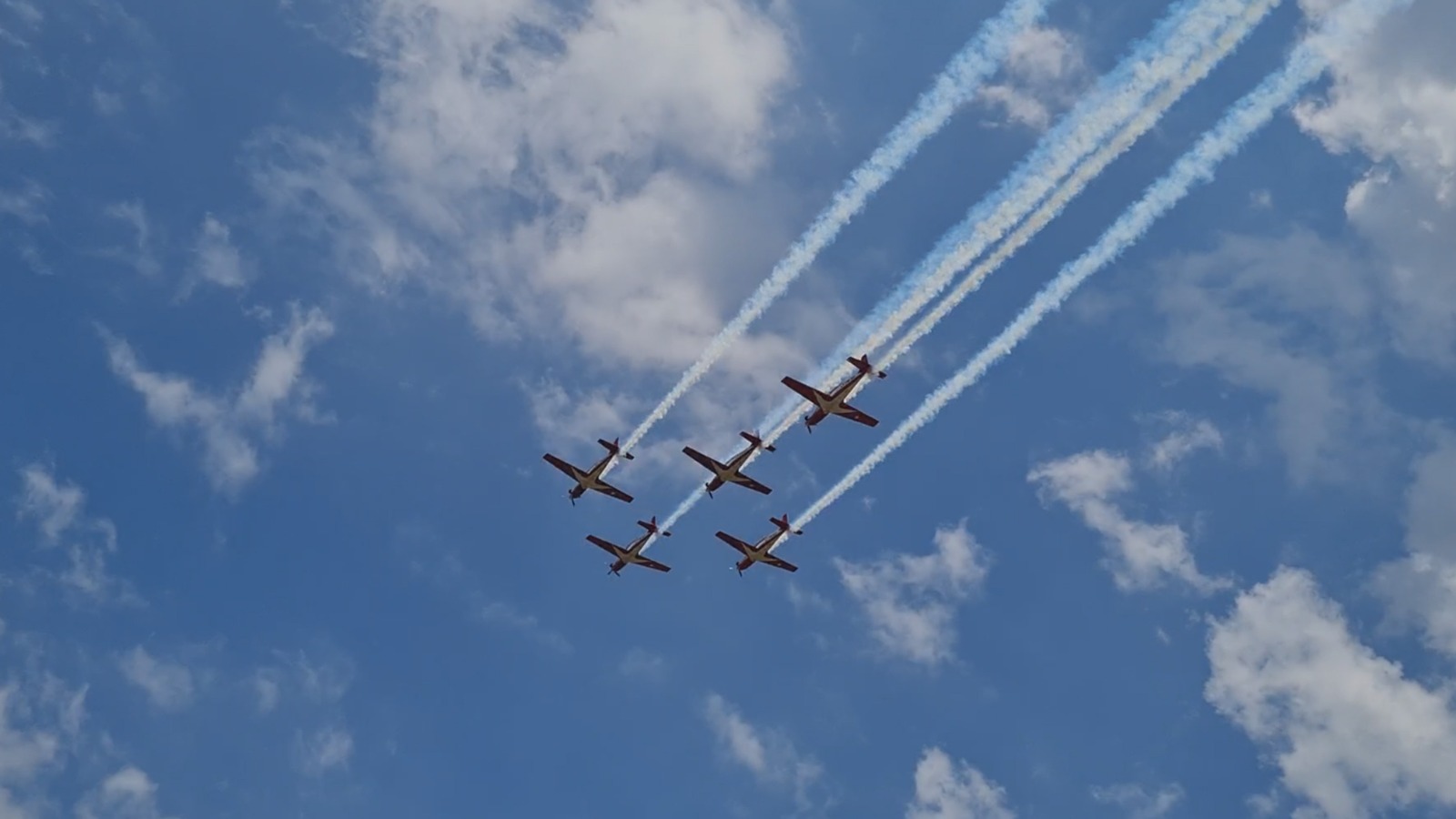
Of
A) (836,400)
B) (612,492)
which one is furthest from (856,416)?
(612,492)

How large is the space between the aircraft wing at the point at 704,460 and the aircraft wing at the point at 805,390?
261 inches

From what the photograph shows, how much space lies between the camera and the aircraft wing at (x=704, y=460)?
5244cm

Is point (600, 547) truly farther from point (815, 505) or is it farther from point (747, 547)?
point (815, 505)

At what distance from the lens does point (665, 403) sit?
47312 millimetres

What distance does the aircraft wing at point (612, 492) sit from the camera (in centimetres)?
5772

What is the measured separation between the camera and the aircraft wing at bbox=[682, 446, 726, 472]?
52438 millimetres

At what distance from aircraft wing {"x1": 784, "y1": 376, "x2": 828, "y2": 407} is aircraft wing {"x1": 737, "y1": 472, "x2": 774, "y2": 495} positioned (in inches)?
271

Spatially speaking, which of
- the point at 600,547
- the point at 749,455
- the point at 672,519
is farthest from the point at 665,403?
the point at 600,547

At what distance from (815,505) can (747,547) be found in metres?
9.90

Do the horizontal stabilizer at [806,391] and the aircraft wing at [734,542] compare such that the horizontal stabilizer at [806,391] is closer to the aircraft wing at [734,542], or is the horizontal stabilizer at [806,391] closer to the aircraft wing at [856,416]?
the aircraft wing at [856,416]

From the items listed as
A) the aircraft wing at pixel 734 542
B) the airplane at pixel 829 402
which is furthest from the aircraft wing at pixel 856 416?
the aircraft wing at pixel 734 542

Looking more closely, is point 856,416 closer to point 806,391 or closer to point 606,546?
point 806,391

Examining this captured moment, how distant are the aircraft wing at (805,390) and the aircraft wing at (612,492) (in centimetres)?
1387

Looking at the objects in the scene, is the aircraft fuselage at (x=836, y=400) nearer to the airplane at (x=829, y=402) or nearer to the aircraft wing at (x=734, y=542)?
the airplane at (x=829, y=402)
